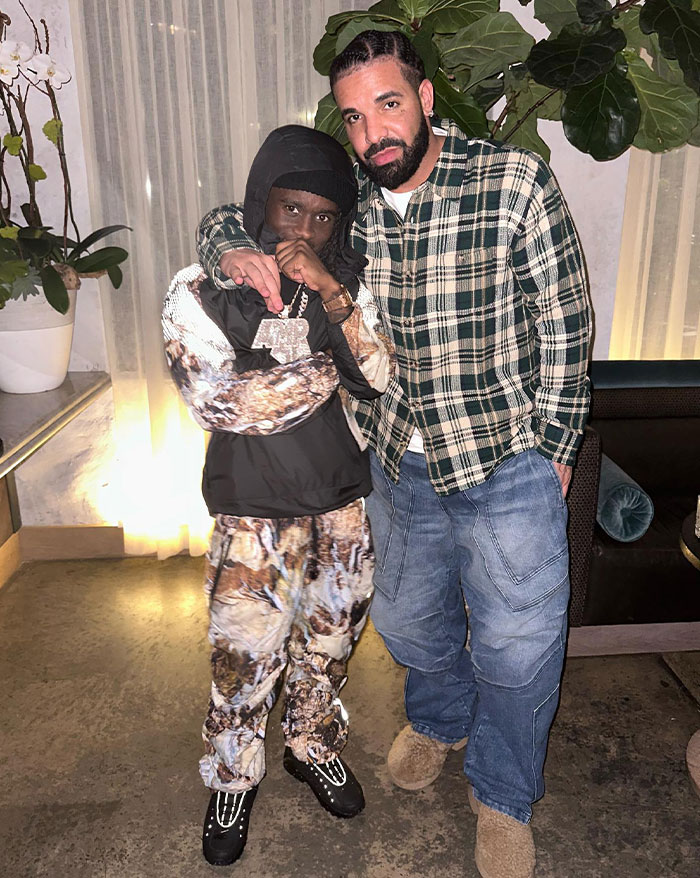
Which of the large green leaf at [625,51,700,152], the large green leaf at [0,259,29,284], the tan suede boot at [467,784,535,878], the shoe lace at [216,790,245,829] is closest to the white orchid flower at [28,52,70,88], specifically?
the large green leaf at [0,259,29,284]

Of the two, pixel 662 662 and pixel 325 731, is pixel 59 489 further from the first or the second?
pixel 662 662

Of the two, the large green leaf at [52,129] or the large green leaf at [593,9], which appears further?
the large green leaf at [52,129]

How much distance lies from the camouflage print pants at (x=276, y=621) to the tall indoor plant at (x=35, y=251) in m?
1.29

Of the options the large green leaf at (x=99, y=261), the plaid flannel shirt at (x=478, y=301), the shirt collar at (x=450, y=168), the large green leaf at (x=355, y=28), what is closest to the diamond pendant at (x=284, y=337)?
the plaid flannel shirt at (x=478, y=301)

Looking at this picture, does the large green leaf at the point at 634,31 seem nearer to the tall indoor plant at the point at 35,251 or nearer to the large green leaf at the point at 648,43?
the large green leaf at the point at 648,43

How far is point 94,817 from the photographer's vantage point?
6.44 feet

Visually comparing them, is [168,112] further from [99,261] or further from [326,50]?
[326,50]

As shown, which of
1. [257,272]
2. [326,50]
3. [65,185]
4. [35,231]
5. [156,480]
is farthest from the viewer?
[156,480]

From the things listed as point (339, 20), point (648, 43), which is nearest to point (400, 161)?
point (339, 20)

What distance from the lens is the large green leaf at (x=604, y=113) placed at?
1.92 m

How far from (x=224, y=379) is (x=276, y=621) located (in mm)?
556

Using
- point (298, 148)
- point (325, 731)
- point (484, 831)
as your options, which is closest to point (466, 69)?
point (298, 148)

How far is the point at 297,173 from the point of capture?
146cm

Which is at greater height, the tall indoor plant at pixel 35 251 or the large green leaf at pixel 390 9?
the large green leaf at pixel 390 9
